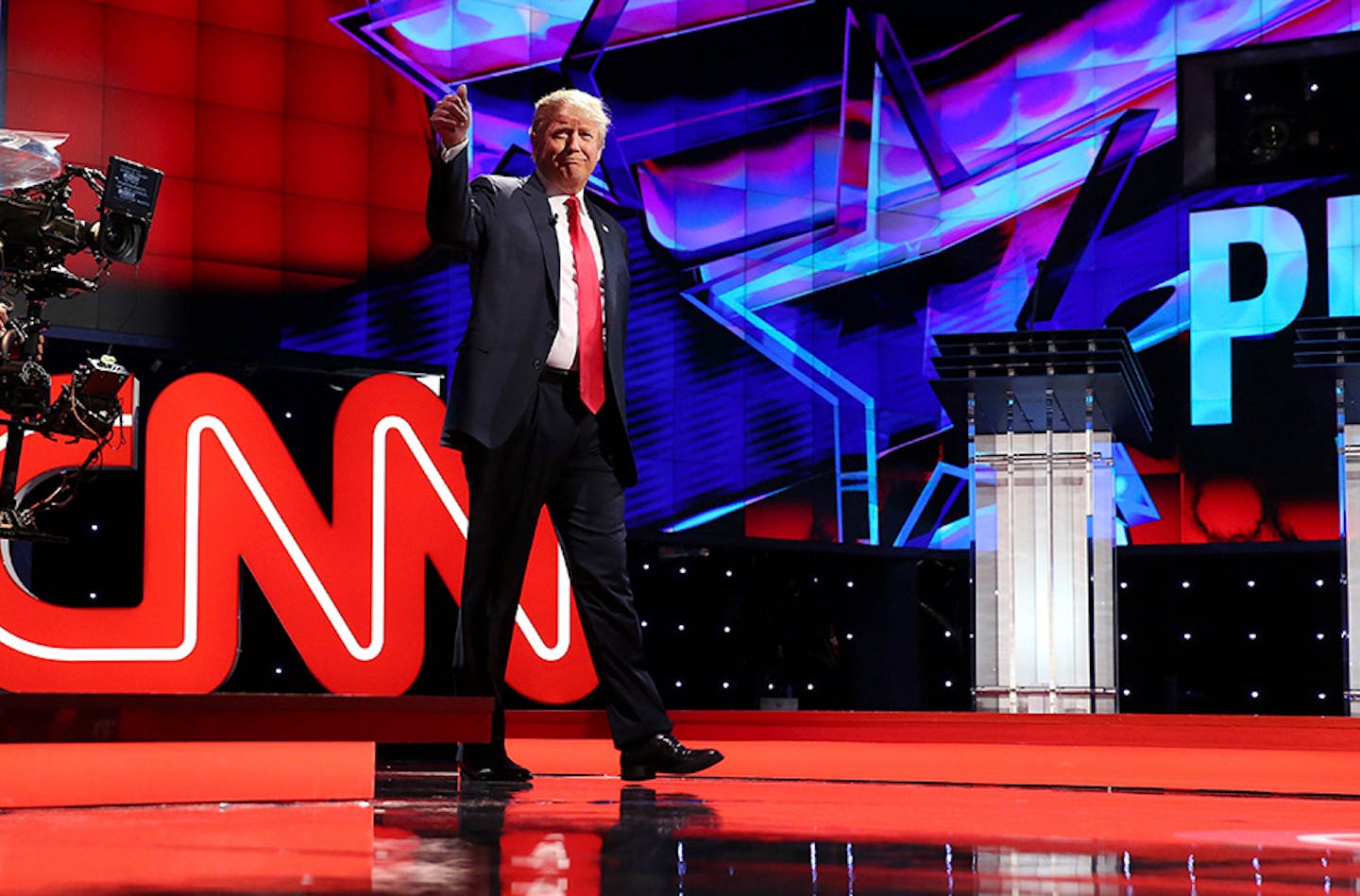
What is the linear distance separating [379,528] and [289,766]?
333 centimetres

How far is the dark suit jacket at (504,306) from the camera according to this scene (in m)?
3.09

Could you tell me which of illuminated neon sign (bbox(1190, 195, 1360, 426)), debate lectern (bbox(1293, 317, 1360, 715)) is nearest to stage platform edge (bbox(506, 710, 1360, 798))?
debate lectern (bbox(1293, 317, 1360, 715))

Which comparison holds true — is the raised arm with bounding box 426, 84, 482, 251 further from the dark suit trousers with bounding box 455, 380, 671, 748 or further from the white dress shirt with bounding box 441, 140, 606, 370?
the dark suit trousers with bounding box 455, 380, 671, 748

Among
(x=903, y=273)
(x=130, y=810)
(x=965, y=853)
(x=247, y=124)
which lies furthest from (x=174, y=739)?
(x=903, y=273)

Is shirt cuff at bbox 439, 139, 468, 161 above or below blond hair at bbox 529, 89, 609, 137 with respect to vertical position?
below

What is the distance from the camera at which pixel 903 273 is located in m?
9.22

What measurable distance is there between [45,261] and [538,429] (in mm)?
884

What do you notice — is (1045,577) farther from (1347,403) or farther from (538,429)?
(538,429)

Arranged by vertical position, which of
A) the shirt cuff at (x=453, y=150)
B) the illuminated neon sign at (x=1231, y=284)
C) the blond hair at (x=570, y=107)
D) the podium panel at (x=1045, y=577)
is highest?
the illuminated neon sign at (x=1231, y=284)

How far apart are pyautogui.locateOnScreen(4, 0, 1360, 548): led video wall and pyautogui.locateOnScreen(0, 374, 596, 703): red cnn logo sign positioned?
1.53 metres

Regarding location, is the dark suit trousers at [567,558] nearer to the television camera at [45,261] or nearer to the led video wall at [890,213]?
the television camera at [45,261]

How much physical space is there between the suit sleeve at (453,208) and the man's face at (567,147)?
22cm

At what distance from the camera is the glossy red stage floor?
1.74 m

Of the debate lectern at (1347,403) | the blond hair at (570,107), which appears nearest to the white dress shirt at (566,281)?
the blond hair at (570,107)
